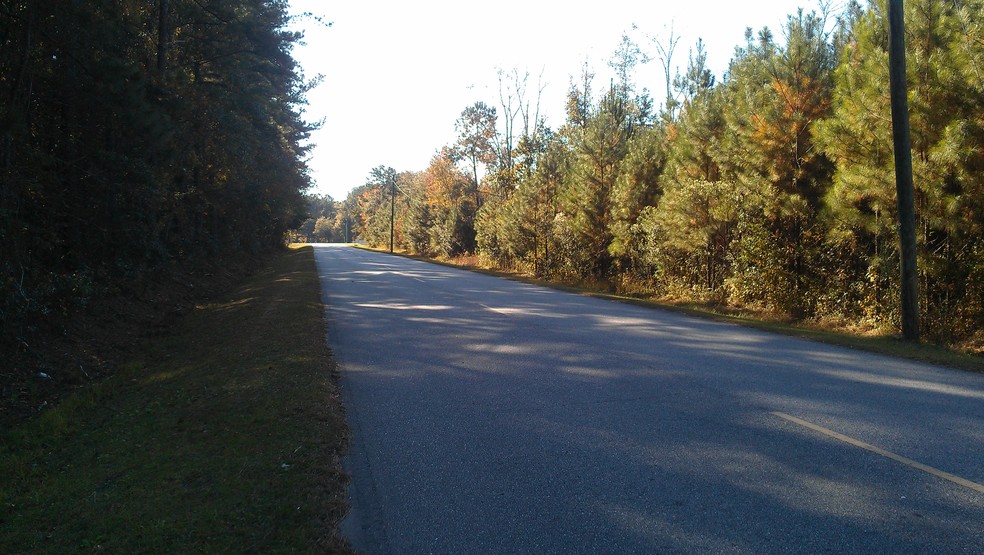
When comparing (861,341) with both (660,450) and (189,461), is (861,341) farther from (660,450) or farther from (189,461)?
(189,461)

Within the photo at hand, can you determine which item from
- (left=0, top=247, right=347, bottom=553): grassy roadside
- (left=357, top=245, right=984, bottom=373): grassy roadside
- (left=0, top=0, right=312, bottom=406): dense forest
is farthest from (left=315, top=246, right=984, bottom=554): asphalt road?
(left=0, top=0, right=312, bottom=406): dense forest

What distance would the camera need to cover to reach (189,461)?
5.46 meters

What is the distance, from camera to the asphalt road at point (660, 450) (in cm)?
391

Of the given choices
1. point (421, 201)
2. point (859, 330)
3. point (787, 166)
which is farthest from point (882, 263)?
point (421, 201)

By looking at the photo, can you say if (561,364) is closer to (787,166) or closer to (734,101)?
(787,166)

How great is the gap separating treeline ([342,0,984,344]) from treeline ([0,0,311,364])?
45.4 ft

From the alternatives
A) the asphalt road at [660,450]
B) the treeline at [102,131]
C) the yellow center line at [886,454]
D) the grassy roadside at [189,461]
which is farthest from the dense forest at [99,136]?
the yellow center line at [886,454]

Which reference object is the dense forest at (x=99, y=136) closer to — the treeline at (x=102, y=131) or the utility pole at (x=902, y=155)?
the treeline at (x=102, y=131)

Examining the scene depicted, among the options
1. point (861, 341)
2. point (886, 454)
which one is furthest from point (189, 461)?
point (861, 341)

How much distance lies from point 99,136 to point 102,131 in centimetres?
13

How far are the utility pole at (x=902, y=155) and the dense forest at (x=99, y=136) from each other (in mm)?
14260

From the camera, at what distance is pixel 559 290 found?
24.0 meters

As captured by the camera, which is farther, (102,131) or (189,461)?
(102,131)

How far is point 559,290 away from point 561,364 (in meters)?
15.2
